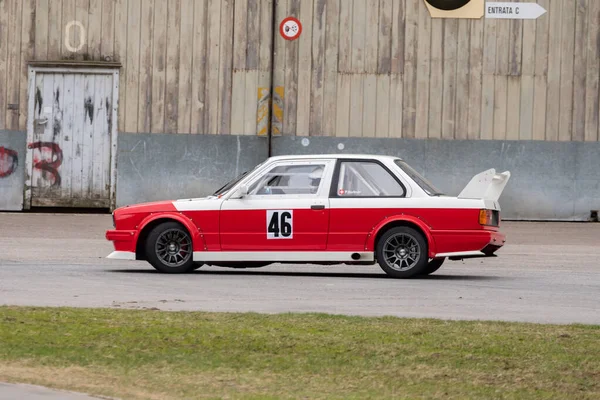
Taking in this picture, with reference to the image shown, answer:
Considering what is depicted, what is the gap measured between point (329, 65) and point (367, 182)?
10886 mm

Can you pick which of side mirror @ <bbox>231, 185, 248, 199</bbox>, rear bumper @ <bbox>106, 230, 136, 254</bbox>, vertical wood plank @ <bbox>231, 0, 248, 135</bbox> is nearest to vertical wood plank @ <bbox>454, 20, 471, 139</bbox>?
vertical wood plank @ <bbox>231, 0, 248, 135</bbox>

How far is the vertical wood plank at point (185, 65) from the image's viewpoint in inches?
1012

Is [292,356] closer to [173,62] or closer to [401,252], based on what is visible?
[401,252]

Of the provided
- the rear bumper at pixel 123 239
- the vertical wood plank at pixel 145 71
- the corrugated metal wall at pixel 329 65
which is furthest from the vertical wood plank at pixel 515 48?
the rear bumper at pixel 123 239

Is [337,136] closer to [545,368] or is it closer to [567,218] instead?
[567,218]

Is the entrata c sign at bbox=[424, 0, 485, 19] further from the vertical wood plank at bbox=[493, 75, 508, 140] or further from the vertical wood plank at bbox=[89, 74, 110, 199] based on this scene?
the vertical wood plank at bbox=[89, 74, 110, 199]

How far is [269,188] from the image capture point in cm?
1517

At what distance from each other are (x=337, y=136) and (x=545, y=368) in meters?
17.9

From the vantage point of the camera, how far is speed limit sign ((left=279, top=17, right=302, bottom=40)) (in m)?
25.7

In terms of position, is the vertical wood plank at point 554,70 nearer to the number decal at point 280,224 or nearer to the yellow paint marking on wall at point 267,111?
the yellow paint marking on wall at point 267,111

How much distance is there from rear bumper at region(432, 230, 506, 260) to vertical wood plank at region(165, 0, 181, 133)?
11983 millimetres

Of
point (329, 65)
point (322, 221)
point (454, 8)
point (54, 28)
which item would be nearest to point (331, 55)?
point (329, 65)

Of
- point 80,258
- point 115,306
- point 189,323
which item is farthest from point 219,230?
point 189,323

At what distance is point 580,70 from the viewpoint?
1009 inches
